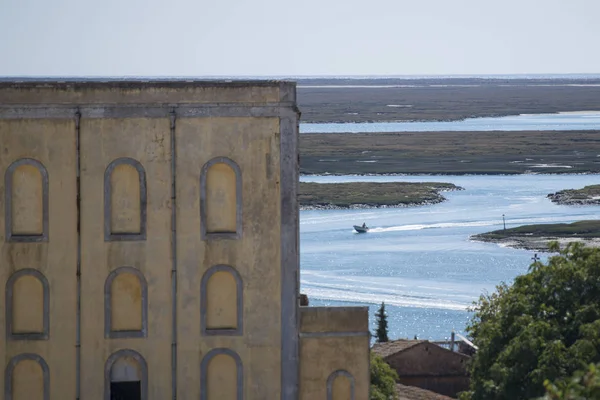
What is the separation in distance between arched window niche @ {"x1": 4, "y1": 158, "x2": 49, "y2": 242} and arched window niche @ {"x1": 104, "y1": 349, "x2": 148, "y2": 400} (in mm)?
2131

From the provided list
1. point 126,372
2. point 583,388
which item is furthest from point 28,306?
point 583,388

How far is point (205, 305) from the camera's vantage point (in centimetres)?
2081

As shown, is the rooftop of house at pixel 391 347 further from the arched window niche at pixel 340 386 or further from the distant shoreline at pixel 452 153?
the distant shoreline at pixel 452 153

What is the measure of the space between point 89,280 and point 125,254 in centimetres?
68

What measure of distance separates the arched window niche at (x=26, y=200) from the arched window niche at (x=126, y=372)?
2.13m

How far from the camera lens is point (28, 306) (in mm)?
20609

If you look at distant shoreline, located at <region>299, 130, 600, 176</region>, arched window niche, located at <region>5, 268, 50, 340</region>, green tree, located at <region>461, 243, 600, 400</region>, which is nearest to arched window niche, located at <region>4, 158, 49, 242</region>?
arched window niche, located at <region>5, 268, 50, 340</region>

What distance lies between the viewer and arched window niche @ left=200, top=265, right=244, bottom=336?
20.8 metres

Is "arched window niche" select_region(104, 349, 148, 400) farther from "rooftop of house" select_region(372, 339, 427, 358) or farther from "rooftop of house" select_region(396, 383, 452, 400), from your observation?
"rooftop of house" select_region(372, 339, 427, 358)

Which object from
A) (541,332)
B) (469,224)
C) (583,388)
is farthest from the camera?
(469,224)

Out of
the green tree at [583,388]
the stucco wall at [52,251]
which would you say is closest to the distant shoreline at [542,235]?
the stucco wall at [52,251]

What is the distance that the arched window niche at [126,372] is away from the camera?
20.6m

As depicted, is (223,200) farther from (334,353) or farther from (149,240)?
(334,353)

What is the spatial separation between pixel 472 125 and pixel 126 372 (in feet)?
500
